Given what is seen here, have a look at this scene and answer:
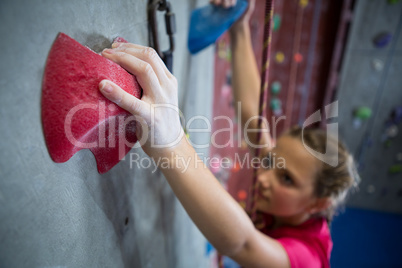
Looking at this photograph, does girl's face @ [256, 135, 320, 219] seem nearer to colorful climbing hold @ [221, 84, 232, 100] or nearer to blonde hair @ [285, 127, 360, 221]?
blonde hair @ [285, 127, 360, 221]

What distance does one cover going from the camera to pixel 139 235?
0.55 metres

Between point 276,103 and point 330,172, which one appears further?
point 276,103

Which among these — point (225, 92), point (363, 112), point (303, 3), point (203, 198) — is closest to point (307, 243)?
point (203, 198)

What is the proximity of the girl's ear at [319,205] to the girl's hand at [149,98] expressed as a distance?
2.01 ft

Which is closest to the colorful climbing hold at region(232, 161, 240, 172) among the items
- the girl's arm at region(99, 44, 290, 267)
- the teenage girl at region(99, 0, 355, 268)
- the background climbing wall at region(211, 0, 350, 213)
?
the background climbing wall at region(211, 0, 350, 213)

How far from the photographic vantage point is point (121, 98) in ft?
1.06

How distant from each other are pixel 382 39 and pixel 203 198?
227 centimetres

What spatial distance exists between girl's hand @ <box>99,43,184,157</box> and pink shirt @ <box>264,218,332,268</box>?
0.45m

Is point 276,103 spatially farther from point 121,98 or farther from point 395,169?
point 121,98

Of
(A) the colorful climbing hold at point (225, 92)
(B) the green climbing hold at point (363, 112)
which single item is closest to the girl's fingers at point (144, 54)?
(A) the colorful climbing hold at point (225, 92)

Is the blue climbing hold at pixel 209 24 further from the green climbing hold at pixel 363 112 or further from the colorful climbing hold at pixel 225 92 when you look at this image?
the green climbing hold at pixel 363 112

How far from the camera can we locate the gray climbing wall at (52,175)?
0.23 metres

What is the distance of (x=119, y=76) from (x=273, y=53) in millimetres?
2002

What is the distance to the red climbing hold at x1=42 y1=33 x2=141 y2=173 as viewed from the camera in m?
0.27
